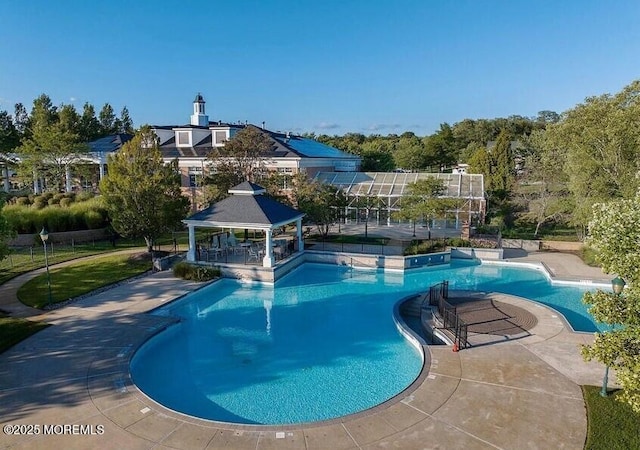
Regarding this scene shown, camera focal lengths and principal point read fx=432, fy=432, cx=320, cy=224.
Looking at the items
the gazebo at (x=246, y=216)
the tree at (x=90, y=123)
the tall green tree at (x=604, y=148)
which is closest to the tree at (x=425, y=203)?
the tall green tree at (x=604, y=148)

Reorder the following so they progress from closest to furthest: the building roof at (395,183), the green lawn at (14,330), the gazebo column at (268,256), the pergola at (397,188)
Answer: the green lawn at (14,330) < the gazebo column at (268,256) < the pergola at (397,188) < the building roof at (395,183)

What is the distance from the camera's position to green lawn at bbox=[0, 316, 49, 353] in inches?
506

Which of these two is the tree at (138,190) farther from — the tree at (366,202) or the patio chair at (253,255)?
the tree at (366,202)

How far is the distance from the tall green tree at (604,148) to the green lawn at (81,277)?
928 inches

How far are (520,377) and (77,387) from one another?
36.0 feet

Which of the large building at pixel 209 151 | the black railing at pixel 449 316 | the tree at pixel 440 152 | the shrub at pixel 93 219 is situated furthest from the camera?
the tree at pixel 440 152

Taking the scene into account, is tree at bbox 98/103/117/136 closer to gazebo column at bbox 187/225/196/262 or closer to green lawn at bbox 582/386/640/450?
gazebo column at bbox 187/225/196/262

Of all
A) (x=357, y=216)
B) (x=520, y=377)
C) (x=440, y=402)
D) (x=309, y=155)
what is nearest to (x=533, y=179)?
(x=357, y=216)

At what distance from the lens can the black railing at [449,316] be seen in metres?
13.1

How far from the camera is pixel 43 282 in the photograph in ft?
62.7

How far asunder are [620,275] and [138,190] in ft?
68.4

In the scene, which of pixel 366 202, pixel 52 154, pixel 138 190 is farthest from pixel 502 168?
pixel 52 154

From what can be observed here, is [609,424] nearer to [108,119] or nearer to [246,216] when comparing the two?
[246,216]

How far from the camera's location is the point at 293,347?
14.2m
